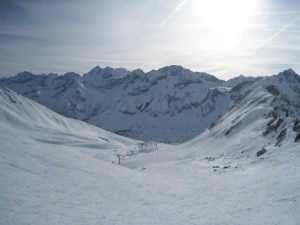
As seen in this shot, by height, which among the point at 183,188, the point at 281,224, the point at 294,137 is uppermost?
the point at 294,137

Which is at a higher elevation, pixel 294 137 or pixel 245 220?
pixel 294 137

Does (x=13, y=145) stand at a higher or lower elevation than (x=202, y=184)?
higher

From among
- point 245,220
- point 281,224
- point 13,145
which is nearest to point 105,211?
point 245,220

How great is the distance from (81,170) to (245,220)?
2613 cm

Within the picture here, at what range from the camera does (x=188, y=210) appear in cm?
2967

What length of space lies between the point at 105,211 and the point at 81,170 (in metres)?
16.2

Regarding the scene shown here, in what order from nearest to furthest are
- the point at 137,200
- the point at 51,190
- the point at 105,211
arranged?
the point at 105,211 < the point at 51,190 < the point at 137,200

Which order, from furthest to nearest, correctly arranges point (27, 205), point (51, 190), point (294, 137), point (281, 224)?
point (294, 137)
point (51, 190)
point (27, 205)
point (281, 224)

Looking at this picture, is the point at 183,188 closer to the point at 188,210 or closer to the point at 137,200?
the point at 137,200

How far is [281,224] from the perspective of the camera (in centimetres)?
2108

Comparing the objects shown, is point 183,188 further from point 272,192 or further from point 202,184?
point 272,192

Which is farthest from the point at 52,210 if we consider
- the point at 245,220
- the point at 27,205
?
the point at 245,220

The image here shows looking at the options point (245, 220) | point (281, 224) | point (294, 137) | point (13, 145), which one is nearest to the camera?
point (281, 224)

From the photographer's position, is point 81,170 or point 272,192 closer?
point 272,192
